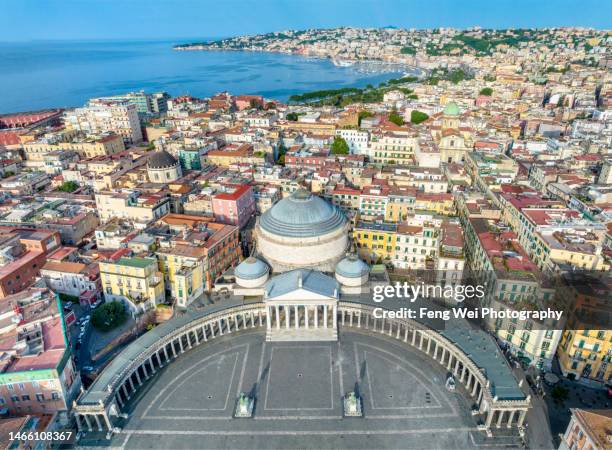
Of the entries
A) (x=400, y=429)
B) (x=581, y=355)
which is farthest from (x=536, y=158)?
(x=400, y=429)

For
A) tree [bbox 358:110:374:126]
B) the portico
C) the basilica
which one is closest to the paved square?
the portico

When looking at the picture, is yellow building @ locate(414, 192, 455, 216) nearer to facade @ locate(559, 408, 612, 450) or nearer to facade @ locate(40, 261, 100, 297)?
facade @ locate(559, 408, 612, 450)

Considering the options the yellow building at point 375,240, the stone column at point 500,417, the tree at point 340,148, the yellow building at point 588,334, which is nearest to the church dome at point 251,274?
the yellow building at point 375,240

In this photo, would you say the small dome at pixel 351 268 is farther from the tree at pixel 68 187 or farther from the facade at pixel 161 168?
the tree at pixel 68 187

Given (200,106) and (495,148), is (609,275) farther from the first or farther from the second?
(200,106)

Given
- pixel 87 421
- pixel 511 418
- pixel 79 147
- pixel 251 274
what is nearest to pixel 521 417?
pixel 511 418

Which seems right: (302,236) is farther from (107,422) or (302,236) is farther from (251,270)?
(107,422)

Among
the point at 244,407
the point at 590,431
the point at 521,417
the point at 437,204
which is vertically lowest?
the point at 244,407
